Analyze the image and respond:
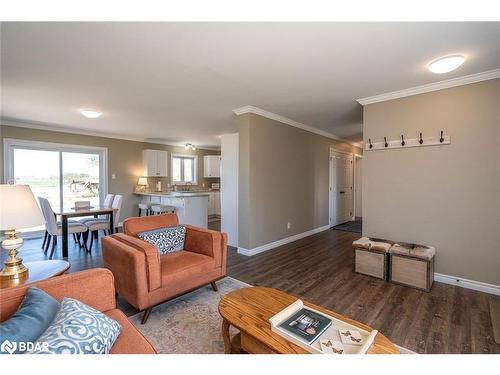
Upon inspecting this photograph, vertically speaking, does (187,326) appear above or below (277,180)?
below

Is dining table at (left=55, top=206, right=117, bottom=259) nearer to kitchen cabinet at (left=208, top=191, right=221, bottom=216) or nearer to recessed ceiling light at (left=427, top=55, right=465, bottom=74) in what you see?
kitchen cabinet at (left=208, top=191, right=221, bottom=216)

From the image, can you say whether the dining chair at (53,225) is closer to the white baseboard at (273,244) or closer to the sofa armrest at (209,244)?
the sofa armrest at (209,244)

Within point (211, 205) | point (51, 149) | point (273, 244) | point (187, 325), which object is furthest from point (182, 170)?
point (187, 325)

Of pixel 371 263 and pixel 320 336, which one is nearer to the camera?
pixel 320 336

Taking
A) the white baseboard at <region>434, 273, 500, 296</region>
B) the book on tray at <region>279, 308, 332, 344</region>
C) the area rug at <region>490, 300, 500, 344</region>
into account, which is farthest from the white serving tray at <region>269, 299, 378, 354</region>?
the white baseboard at <region>434, 273, 500, 296</region>

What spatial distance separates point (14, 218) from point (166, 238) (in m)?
1.30

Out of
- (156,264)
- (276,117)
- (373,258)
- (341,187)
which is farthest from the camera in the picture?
(341,187)

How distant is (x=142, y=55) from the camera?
217 cm

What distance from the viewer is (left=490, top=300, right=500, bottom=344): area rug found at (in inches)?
73.0

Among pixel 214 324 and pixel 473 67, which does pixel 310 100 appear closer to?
pixel 473 67

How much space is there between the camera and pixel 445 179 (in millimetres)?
2793

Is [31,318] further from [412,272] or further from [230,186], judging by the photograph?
[230,186]

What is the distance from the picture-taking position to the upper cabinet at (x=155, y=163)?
668 cm

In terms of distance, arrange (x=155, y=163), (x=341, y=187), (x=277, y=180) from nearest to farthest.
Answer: (x=277, y=180)
(x=341, y=187)
(x=155, y=163)
